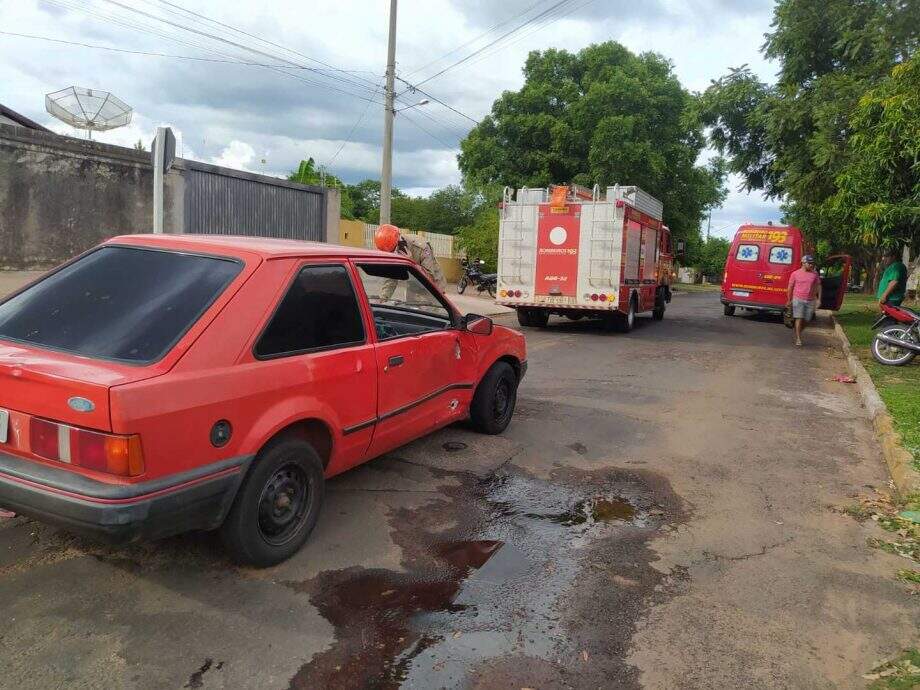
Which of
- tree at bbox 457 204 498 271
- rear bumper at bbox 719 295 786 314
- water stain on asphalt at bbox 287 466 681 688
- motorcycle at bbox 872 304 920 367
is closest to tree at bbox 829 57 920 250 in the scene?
motorcycle at bbox 872 304 920 367

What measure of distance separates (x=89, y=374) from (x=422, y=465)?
106 inches

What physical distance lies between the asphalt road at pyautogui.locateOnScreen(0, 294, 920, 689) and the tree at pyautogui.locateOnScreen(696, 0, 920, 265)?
8.63 m

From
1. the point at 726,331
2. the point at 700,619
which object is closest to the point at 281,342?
the point at 700,619

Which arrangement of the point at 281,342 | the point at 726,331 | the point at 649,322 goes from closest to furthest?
the point at 281,342
the point at 726,331
the point at 649,322

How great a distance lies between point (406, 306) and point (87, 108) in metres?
12.6

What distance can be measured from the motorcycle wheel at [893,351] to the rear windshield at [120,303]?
10.1 meters

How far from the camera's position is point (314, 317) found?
359 cm

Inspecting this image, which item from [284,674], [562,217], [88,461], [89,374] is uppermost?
[562,217]

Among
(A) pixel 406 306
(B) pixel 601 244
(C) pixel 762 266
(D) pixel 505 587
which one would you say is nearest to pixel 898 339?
(B) pixel 601 244

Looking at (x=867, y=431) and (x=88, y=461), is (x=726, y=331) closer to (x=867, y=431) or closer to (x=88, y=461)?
(x=867, y=431)

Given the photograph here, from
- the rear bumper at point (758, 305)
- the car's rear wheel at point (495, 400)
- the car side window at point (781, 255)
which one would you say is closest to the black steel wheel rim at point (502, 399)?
the car's rear wheel at point (495, 400)

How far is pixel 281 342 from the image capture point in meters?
3.34

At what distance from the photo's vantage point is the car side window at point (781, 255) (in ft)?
62.0

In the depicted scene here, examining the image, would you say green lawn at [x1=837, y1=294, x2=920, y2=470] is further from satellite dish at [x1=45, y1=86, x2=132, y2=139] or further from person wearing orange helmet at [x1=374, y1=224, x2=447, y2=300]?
satellite dish at [x1=45, y1=86, x2=132, y2=139]
